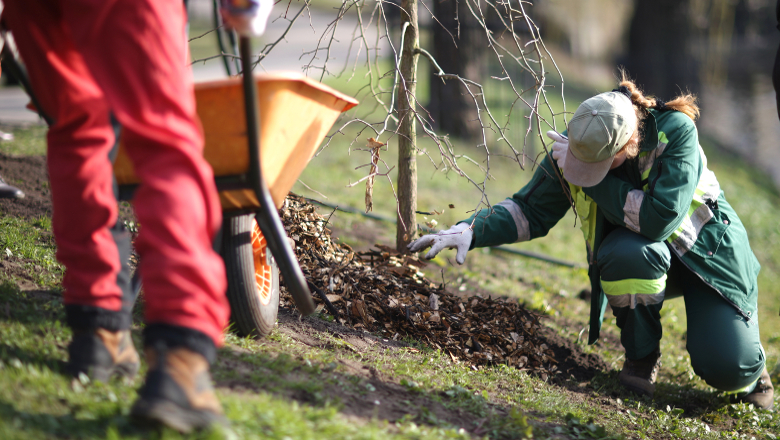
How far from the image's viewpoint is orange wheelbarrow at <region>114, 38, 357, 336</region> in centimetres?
185

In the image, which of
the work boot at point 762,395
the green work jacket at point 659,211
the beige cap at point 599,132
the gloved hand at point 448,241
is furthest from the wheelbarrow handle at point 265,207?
the work boot at point 762,395

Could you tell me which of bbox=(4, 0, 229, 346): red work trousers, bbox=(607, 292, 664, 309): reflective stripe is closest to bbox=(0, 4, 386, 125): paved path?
bbox=(4, 0, 229, 346): red work trousers

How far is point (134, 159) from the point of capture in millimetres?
1520

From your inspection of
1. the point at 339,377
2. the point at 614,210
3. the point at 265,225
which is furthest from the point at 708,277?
the point at 265,225

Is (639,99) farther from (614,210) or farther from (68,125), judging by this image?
(68,125)

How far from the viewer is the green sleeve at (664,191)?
2.74 meters

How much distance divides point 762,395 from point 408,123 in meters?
2.31

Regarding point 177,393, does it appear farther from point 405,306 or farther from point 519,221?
point 519,221

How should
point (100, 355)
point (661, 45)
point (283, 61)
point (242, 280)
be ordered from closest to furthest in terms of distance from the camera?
1. point (100, 355)
2. point (242, 280)
3. point (661, 45)
4. point (283, 61)

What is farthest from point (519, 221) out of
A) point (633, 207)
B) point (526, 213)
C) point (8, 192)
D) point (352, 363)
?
point (8, 192)

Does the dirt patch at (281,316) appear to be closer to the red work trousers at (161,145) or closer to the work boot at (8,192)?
the work boot at (8,192)

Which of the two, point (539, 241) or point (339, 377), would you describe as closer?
point (339, 377)

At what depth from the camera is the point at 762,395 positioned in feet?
10.2

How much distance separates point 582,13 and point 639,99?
57.6 ft
